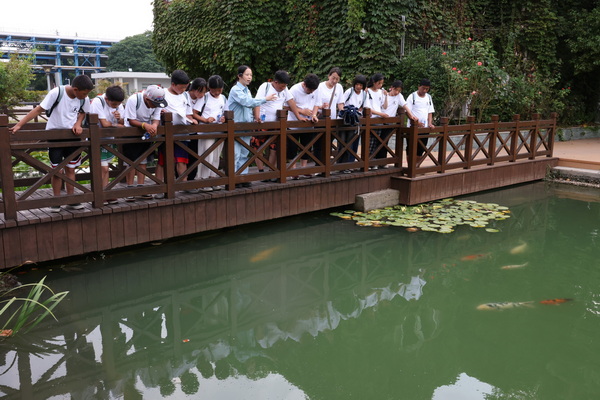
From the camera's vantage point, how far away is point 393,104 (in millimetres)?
8148

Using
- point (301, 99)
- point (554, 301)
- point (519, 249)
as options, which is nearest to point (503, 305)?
point (554, 301)

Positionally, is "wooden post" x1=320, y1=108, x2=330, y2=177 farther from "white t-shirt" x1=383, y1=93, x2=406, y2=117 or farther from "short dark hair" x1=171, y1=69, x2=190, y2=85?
"short dark hair" x1=171, y1=69, x2=190, y2=85

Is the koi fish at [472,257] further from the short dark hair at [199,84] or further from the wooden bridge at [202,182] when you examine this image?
the short dark hair at [199,84]

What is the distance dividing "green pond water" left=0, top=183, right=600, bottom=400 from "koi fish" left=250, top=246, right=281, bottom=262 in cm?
2

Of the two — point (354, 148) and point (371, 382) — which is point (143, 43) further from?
point (371, 382)

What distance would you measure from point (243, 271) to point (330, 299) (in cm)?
105

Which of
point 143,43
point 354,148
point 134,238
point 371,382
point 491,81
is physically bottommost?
point 371,382

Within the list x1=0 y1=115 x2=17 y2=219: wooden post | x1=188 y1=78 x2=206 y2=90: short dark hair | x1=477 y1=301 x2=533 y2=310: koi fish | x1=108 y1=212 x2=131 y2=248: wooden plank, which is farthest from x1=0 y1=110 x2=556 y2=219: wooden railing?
x1=477 y1=301 x2=533 y2=310: koi fish

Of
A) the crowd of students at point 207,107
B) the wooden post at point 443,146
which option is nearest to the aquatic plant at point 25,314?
the crowd of students at point 207,107

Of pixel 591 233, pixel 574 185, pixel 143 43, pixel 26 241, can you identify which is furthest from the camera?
pixel 143 43

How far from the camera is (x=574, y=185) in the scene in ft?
32.2

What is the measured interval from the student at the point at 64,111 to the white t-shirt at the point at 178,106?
2.82 ft

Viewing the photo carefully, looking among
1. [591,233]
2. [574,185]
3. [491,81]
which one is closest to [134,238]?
[591,233]

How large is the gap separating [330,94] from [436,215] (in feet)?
7.36
